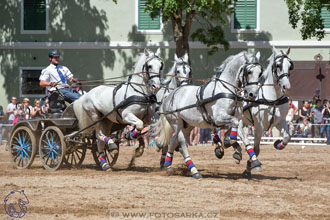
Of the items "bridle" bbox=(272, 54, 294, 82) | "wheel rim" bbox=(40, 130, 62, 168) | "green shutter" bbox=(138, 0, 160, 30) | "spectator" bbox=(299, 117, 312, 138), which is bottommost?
"spectator" bbox=(299, 117, 312, 138)

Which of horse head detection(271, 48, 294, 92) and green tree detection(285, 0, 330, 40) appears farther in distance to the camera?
green tree detection(285, 0, 330, 40)

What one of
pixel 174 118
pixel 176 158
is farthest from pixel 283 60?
pixel 176 158

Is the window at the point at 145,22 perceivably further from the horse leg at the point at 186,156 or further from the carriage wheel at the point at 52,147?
the horse leg at the point at 186,156

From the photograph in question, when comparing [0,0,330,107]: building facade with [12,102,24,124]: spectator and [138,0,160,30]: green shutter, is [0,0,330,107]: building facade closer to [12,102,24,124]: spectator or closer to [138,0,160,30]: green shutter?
[138,0,160,30]: green shutter

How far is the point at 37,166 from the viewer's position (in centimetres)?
1463

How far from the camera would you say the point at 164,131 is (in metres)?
13.3

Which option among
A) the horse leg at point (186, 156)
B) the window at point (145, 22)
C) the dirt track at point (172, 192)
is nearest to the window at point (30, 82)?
the window at point (145, 22)

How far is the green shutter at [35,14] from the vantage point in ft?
95.6

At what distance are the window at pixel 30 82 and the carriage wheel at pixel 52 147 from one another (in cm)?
1544

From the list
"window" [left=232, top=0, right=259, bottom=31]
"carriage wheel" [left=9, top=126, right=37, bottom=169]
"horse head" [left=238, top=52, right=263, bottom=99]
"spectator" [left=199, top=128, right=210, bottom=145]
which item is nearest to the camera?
"horse head" [left=238, top=52, right=263, bottom=99]

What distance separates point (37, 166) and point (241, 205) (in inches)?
277

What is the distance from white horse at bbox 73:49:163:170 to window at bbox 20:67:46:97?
1571 cm

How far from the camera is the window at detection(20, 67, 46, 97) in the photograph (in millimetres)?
28844

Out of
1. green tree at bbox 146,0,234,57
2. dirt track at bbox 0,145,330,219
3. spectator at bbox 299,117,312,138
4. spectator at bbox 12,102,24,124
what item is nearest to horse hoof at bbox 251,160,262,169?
dirt track at bbox 0,145,330,219
